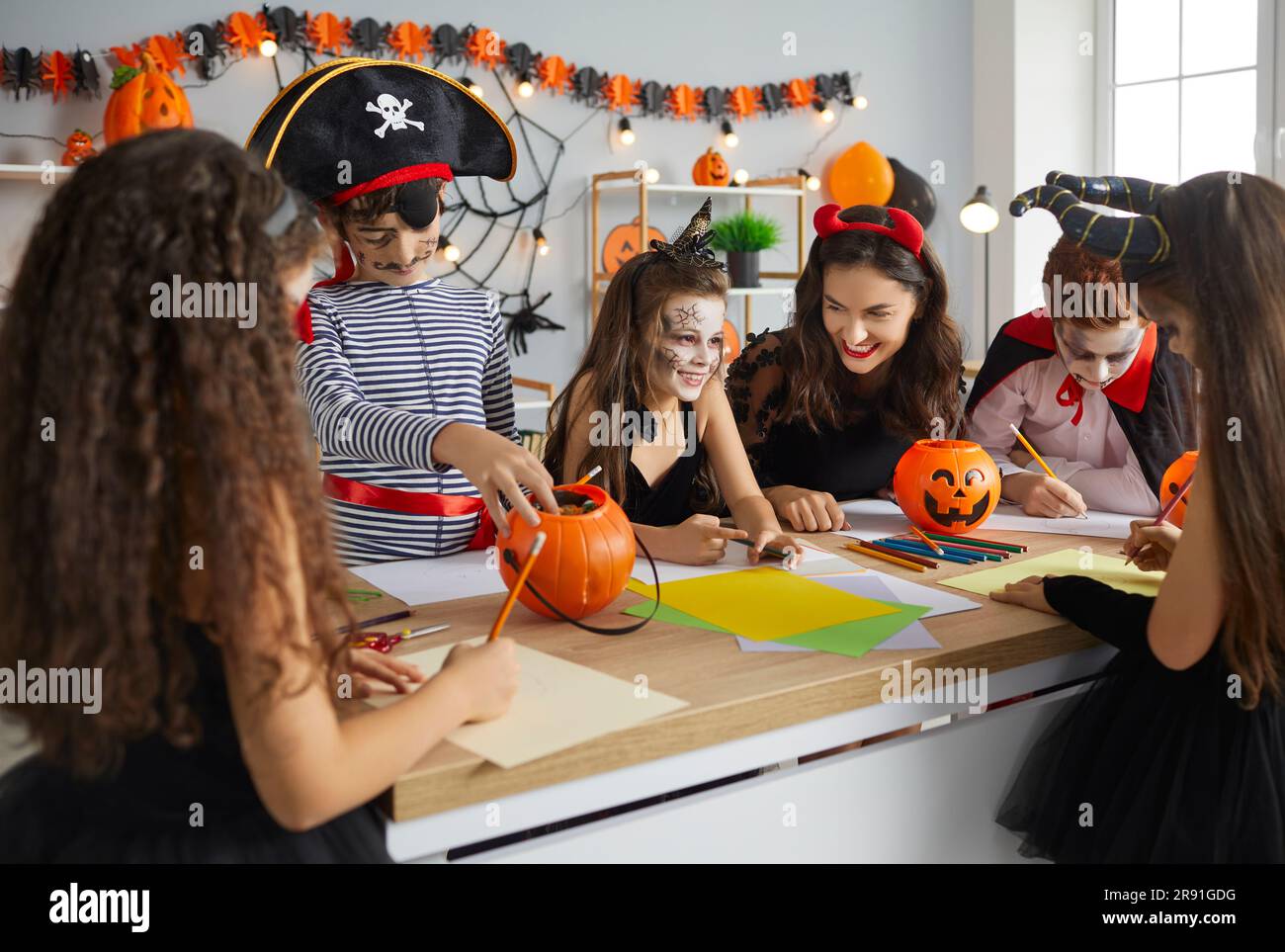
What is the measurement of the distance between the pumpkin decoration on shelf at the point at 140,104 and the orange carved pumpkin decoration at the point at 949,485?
2409 mm

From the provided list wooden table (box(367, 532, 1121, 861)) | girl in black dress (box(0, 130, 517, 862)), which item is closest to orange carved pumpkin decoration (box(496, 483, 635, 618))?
wooden table (box(367, 532, 1121, 861))

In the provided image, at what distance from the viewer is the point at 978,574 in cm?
152

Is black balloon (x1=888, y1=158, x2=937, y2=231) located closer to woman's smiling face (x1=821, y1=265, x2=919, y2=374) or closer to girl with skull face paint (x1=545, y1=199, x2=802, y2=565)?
woman's smiling face (x1=821, y1=265, x2=919, y2=374)

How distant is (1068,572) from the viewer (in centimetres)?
152

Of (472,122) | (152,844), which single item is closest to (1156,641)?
(152,844)

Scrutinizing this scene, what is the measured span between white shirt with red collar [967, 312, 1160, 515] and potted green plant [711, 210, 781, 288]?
1864 mm

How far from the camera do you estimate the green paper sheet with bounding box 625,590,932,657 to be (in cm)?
121

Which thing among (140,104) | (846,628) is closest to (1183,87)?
(140,104)

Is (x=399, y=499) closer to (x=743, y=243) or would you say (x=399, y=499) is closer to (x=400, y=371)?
(x=400, y=371)

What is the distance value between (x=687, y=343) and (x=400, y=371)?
469 millimetres

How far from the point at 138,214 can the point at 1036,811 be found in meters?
1.12

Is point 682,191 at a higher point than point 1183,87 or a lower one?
lower

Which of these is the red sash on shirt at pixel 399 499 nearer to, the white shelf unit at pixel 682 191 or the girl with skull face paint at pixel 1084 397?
the girl with skull face paint at pixel 1084 397
